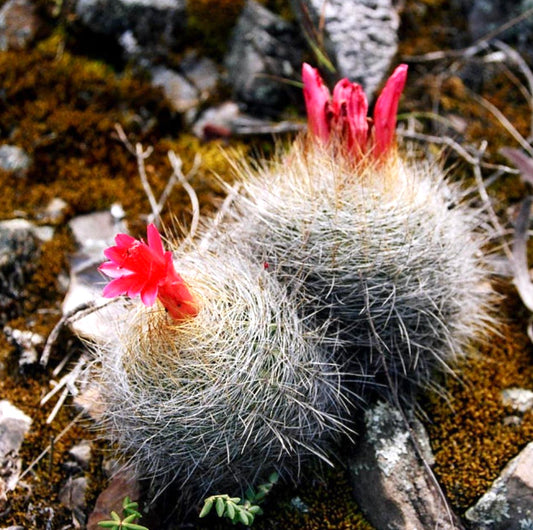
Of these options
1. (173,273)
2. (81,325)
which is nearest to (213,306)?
(173,273)

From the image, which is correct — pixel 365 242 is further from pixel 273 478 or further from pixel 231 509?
pixel 231 509

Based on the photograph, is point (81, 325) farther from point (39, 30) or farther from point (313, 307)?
point (39, 30)

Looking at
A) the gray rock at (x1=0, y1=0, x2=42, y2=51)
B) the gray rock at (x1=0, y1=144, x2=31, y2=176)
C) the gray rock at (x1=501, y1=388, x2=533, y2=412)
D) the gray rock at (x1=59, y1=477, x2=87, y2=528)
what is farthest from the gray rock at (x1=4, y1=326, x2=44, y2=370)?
the gray rock at (x1=501, y1=388, x2=533, y2=412)

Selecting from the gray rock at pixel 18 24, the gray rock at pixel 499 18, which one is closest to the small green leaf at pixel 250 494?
the gray rock at pixel 18 24

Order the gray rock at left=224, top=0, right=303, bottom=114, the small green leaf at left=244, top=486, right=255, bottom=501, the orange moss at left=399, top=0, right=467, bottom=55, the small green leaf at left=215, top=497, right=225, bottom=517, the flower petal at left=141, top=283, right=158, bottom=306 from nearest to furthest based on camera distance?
→ the flower petal at left=141, top=283, right=158, bottom=306 → the small green leaf at left=215, top=497, right=225, bottom=517 → the small green leaf at left=244, top=486, right=255, bottom=501 → the gray rock at left=224, top=0, right=303, bottom=114 → the orange moss at left=399, top=0, right=467, bottom=55

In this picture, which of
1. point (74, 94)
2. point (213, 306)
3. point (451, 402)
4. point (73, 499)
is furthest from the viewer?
point (74, 94)

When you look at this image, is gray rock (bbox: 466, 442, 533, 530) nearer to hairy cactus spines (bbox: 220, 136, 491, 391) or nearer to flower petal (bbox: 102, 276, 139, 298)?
hairy cactus spines (bbox: 220, 136, 491, 391)

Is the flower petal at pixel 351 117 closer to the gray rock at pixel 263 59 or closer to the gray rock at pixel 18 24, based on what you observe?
the gray rock at pixel 263 59
